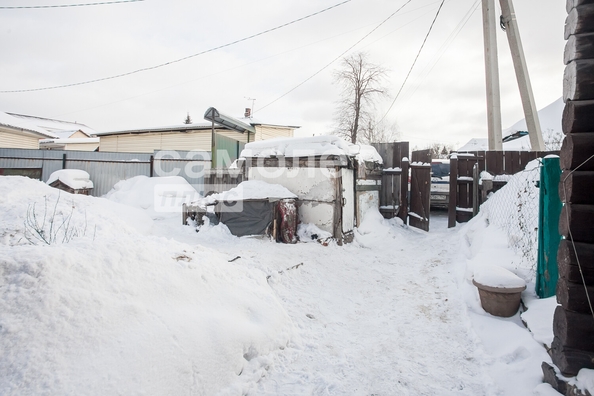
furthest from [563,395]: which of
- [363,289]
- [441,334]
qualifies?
[363,289]

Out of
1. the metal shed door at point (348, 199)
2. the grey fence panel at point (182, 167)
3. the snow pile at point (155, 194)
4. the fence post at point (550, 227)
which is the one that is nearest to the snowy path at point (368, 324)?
the metal shed door at point (348, 199)

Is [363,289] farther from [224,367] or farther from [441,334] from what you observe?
[224,367]

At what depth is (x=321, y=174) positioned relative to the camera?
23.9 feet

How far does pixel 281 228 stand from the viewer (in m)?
6.98

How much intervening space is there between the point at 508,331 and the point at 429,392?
1.17 meters

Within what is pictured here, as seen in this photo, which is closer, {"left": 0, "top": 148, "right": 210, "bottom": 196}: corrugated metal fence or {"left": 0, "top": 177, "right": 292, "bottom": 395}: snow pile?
{"left": 0, "top": 177, "right": 292, "bottom": 395}: snow pile

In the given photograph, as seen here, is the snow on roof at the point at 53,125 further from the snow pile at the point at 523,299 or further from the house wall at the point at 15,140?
the snow pile at the point at 523,299

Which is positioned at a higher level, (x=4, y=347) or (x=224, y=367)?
(x=4, y=347)

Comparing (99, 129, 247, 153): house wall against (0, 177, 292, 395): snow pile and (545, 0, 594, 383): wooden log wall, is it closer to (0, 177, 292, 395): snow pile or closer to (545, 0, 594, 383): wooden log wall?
(0, 177, 292, 395): snow pile

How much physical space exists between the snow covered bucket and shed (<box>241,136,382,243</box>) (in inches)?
150

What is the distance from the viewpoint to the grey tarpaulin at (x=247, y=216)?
6.98 metres

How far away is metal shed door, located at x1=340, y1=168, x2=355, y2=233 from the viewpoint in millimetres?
7215

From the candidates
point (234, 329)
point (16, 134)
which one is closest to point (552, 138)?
point (234, 329)

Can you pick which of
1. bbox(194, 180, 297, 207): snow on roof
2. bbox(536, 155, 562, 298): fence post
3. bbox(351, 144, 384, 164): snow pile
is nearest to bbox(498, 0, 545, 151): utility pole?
bbox(351, 144, 384, 164): snow pile
